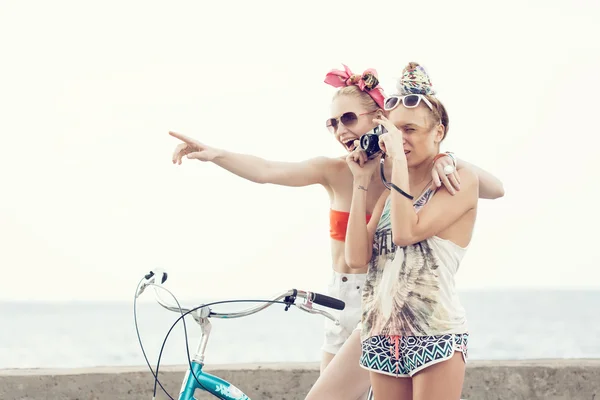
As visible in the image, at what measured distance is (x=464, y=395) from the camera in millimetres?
4438

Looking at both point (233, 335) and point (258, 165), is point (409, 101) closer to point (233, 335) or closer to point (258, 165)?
point (258, 165)

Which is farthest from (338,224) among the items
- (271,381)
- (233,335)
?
(233,335)

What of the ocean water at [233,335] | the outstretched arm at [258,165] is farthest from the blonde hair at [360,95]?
the ocean water at [233,335]

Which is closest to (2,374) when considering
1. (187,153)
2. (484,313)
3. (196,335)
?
(187,153)

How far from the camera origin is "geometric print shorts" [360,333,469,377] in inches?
88.4

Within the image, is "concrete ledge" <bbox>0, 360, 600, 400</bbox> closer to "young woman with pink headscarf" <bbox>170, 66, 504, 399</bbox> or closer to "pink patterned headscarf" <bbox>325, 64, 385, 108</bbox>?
"young woman with pink headscarf" <bbox>170, 66, 504, 399</bbox>

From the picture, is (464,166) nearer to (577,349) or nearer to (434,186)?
(434,186)

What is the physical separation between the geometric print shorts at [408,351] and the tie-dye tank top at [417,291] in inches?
0.7

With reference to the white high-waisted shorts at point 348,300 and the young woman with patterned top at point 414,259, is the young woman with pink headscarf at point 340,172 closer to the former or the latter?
the white high-waisted shorts at point 348,300

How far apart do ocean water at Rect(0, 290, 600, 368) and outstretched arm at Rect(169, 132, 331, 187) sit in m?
8.42

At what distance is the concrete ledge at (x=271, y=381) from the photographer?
4363 mm

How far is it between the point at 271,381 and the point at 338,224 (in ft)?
5.65

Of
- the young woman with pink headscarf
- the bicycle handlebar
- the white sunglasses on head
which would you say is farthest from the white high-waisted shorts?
the white sunglasses on head

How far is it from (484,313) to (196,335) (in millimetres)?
Answer: 8454
